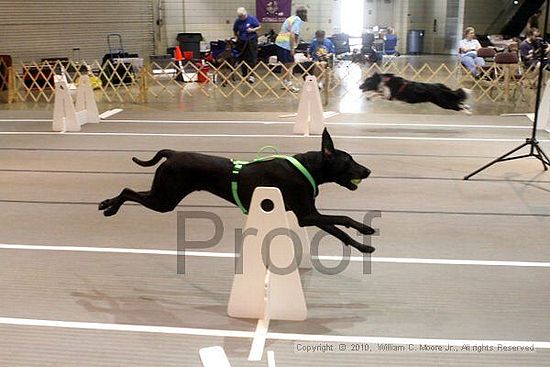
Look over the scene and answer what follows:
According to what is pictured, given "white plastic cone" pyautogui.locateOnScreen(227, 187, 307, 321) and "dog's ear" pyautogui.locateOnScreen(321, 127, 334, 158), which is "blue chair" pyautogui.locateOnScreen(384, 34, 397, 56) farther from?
"white plastic cone" pyautogui.locateOnScreen(227, 187, 307, 321)

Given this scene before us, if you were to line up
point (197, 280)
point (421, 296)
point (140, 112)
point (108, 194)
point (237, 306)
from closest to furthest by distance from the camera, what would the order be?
point (237, 306) → point (421, 296) → point (197, 280) → point (108, 194) → point (140, 112)

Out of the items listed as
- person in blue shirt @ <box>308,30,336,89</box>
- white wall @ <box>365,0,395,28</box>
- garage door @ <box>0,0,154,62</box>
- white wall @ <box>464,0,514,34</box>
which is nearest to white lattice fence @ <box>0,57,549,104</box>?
person in blue shirt @ <box>308,30,336,89</box>

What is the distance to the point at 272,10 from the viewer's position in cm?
1875

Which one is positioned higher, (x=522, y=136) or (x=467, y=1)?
(x=467, y=1)

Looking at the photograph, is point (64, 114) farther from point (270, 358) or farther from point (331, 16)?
point (331, 16)

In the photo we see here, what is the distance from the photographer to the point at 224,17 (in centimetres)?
1900

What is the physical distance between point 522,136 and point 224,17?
13488 millimetres

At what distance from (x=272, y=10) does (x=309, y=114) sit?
1229cm

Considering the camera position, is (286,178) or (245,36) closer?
(286,178)

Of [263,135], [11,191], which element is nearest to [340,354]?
[11,191]

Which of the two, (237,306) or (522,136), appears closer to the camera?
(237,306)

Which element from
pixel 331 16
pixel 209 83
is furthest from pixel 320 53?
pixel 331 16

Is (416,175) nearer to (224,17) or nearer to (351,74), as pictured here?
(351,74)

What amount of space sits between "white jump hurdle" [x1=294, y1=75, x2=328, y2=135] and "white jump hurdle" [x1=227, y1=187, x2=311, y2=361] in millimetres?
4611
